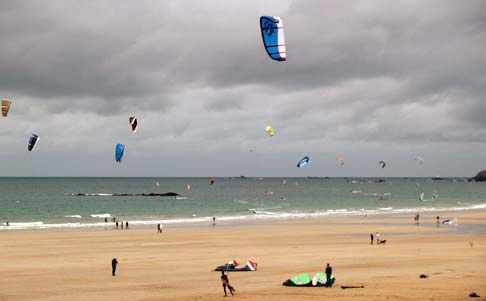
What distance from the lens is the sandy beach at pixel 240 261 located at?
20109 mm

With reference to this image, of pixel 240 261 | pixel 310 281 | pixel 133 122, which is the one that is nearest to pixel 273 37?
pixel 310 281

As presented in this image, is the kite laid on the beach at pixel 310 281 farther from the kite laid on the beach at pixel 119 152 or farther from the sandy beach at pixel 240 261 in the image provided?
the kite laid on the beach at pixel 119 152

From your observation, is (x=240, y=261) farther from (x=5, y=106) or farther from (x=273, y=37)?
(x=5, y=106)

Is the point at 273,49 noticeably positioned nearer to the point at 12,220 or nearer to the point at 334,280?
the point at 334,280

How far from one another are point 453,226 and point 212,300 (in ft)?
128

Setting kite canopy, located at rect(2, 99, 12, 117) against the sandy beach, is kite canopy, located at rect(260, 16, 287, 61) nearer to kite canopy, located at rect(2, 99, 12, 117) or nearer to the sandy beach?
the sandy beach

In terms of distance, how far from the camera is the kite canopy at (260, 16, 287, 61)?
19.8 meters

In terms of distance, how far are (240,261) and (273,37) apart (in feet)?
43.9

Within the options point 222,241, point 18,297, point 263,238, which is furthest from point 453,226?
point 18,297

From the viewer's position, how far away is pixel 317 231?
4781cm

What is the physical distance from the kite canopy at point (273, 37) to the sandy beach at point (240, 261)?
320 inches

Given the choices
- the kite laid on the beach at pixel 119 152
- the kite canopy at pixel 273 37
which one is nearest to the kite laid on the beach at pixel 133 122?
the kite laid on the beach at pixel 119 152

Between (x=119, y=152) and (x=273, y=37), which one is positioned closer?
(x=273, y=37)

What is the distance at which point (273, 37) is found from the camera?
2030 cm
